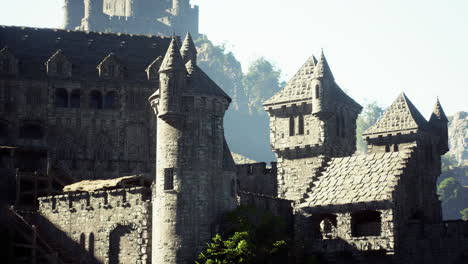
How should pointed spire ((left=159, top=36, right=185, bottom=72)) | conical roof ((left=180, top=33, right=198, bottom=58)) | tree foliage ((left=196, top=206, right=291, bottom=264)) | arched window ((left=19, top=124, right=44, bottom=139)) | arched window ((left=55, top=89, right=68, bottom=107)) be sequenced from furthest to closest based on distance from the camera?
1. arched window ((left=55, top=89, right=68, bottom=107))
2. arched window ((left=19, top=124, right=44, bottom=139))
3. conical roof ((left=180, top=33, right=198, bottom=58))
4. pointed spire ((left=159, top=36, right=185, bottom=72))
5. tree foliage ((left=196, top=206, right=291, bottom=264))

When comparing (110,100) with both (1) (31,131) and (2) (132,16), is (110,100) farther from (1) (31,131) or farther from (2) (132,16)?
(2) (132,16)

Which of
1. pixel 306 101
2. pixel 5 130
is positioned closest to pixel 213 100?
pixel 306 101

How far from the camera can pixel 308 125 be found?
7375 centimetres

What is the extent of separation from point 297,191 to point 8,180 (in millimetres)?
21126

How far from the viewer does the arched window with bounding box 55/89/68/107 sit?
267 feet

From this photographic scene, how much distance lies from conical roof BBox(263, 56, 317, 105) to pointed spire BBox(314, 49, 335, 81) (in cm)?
97

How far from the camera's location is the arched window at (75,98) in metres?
81.6

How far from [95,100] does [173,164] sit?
23723 millimetres

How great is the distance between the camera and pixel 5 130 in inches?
3155

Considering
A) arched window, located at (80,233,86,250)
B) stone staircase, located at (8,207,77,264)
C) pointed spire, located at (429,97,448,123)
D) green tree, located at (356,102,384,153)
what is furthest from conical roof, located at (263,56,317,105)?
green tree, located at (356,102,384,153)

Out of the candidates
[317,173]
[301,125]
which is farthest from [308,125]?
[317,173]

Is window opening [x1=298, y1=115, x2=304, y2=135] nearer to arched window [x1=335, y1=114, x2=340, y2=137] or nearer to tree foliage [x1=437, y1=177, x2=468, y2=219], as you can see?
arched window [x1=335, y1=114, x2=340, y2=137]

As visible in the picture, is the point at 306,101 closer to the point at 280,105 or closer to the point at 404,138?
the point at 280,105

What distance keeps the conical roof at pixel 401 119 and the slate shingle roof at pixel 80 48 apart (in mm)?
20190
